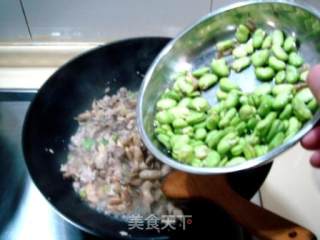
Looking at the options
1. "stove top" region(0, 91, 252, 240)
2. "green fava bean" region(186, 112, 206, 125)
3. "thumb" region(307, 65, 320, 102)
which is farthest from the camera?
"stove top" region(0, 91, 252, 240)

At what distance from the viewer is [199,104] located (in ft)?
1.72

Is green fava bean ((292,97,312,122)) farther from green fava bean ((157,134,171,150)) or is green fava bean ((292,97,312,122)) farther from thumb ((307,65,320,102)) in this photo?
green fava bean ((157,134,171,150))

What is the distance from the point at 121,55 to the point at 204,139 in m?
0.30

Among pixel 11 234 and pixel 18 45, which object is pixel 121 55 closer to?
pixel 18 45

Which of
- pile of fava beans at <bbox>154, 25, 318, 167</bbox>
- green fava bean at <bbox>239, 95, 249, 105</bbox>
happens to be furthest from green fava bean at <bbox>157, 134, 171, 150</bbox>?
green fava bean at <bbox>239, 95, 249, 105</bbox>

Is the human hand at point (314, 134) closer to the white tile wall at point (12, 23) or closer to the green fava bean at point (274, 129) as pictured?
the green fava bean at point (274, 129)

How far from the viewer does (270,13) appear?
21.6 inches

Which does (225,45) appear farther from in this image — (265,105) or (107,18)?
(107,18)

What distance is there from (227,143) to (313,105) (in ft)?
0.34

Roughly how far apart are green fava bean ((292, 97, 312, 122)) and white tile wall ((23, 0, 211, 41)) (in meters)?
0.34

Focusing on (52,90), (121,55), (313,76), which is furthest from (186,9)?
(313,76)

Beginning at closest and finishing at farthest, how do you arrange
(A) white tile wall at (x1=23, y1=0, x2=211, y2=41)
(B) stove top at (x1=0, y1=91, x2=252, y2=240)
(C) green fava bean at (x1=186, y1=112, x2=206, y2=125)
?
(C) green fava bean at (x1=186, y1=112, x2=206, y2=125) < (B) stove top at (x1=0, y1=91, x2=252, y2=240) < (A) white tile wall at (x1=23, y1=0, x2=211, y2=41)

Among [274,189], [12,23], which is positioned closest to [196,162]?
[274,189]

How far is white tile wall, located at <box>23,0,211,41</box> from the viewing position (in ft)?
2.48
